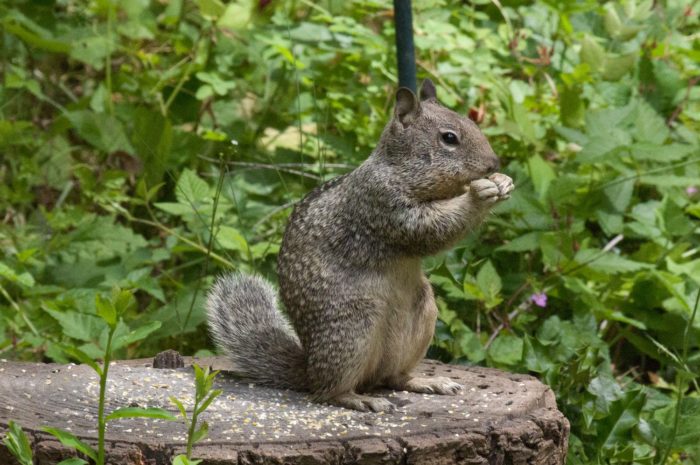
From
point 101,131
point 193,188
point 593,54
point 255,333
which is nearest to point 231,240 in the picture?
point 193,188

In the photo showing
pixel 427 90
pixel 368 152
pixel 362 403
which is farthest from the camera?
pixel 368 152

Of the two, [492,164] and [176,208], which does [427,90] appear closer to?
[492,164]

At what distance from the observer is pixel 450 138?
11.8 feet

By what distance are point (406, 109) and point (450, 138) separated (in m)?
0.19

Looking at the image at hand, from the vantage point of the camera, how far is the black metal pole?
4.36 meters

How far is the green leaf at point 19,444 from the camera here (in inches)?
103

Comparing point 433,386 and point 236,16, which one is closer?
point 433,386

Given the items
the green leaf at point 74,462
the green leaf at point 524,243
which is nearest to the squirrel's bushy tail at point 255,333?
the green leaf at point 74,462

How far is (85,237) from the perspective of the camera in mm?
5109

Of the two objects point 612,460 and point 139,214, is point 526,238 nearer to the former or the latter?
point 612,460

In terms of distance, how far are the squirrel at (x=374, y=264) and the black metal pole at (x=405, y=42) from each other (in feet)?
2.24

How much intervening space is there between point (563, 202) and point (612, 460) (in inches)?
56.5

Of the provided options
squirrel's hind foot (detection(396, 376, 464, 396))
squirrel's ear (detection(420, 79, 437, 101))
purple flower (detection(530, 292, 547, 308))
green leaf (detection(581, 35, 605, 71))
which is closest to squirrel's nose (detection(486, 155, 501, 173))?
squirrel's ear (detection(420, 79, 437, 101))

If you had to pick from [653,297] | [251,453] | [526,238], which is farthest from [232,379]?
[653,297]
